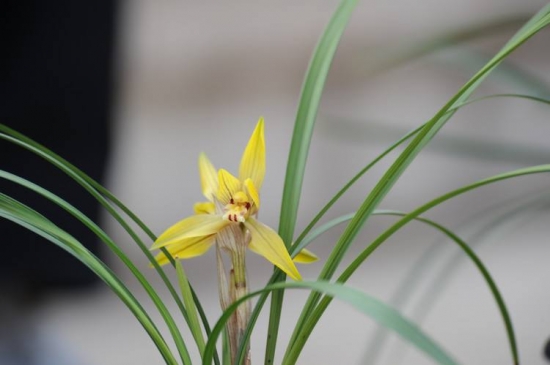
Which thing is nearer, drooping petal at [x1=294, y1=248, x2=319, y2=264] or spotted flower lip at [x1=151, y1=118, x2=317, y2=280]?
spotted flower lip at [x1=151, y1=118, x2=317, y2=280]

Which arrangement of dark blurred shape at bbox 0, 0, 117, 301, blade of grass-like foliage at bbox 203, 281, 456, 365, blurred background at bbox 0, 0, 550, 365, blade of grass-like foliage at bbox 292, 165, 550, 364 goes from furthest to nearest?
dark blurred shape at bbox 0, 0, 117, 301 < blurred background at bbox 0, 0, 550, 365 < blade of grass-like foliage at bbox 292, 165, 550, 364 < blade of grass-like foliage at bbox 203, 281, 456, 365

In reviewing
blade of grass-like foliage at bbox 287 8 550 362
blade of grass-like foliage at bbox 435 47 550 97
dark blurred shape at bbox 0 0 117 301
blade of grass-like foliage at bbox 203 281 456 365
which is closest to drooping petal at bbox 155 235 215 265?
blade of grass-like foliage at bbox 287 8 550 362

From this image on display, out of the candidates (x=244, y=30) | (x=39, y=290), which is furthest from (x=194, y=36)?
(x=39, y=290)

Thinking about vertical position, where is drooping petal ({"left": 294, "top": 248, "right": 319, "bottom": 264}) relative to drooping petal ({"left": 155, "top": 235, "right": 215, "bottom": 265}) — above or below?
above

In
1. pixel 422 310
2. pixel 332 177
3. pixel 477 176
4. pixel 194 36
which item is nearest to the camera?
pixel 422 310

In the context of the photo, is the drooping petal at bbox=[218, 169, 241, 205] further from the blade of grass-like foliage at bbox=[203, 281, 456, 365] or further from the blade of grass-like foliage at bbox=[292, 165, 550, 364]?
the blade of grass-like foliage at bbox=[203, 281, 456, 365]

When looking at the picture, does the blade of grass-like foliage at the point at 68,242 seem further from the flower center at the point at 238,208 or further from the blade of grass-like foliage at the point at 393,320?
the blade of grass-like foliage at the point at 393,320

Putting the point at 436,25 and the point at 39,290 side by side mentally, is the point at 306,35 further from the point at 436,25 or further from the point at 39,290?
the point at 39,290
